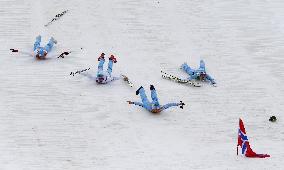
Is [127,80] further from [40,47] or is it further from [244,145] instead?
[244,145]

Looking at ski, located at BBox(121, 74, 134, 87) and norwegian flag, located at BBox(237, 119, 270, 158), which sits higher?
ski, located at BBox(121, 74, 134, 87)

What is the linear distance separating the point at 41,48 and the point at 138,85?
15.5 feet

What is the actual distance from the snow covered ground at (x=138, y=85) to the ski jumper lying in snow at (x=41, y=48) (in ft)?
1.07

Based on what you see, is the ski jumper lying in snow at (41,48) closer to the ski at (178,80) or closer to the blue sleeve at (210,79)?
the ski at (178,80)

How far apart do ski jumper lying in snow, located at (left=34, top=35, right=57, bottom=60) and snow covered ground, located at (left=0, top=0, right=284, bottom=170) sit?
33cm

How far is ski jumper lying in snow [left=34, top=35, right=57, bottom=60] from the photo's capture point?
22578 millimetres

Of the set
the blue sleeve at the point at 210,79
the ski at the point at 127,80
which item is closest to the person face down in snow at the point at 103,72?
the ski at the point at 127,80

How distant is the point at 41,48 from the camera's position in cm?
2286

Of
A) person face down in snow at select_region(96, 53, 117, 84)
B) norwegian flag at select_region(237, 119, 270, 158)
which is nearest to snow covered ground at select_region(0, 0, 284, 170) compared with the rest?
norwegian flag at select_region(237, 119, 270, 158)

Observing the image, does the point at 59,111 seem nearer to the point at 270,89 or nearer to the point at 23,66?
the point at 23,66

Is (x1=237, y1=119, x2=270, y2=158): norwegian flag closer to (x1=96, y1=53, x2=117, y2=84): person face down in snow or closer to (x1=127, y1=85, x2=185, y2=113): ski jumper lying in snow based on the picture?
(x1=127, y1=85, x2=185, y2=113): ski jumper lying in snow

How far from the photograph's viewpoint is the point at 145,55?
80.1 ft

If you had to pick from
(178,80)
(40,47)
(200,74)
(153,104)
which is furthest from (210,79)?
(40,47)

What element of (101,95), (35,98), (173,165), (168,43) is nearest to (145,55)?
(168,43)
